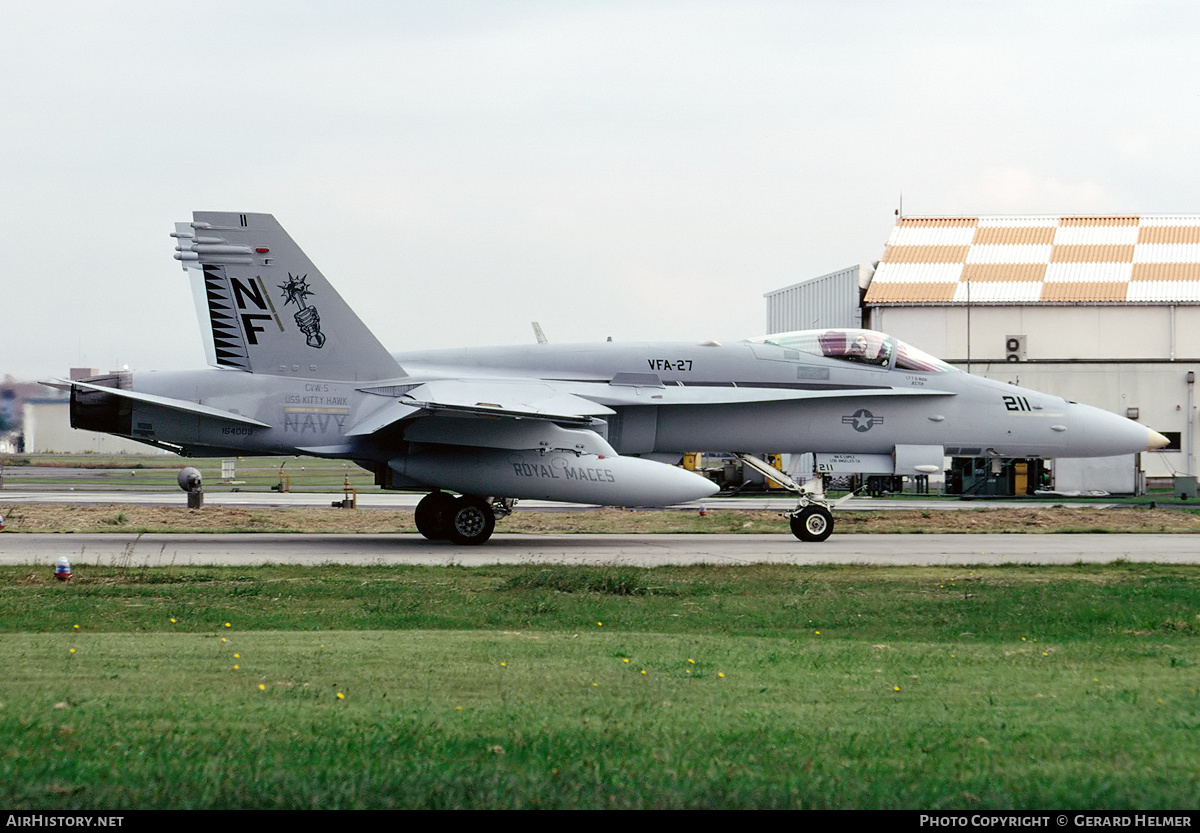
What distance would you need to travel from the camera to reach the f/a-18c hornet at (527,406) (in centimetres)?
1961

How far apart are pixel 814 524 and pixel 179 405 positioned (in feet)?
35.6

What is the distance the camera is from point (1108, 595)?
41.5 feet

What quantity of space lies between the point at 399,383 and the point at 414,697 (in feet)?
45.4

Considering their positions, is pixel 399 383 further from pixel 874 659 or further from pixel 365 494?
pixel 365 494

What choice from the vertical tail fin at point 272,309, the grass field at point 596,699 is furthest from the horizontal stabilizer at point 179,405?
the grass field at point 596,699

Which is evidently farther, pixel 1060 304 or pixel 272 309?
pixel 1060 304

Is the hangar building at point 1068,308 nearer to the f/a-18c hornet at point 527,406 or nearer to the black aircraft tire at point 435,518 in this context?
the f/a-18c hornet at point 527,406

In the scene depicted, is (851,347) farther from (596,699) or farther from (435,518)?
(596,699)

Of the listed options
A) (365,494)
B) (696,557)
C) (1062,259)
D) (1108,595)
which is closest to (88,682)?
(1108,595)

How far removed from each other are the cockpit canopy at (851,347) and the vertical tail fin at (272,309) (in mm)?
7078

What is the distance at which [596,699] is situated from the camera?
696cm

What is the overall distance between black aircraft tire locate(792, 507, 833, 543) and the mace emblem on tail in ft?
28.8

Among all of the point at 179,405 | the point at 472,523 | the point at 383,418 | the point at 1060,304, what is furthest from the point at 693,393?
the point at 1060,304

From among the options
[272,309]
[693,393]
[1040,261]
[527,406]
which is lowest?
[527,406]
